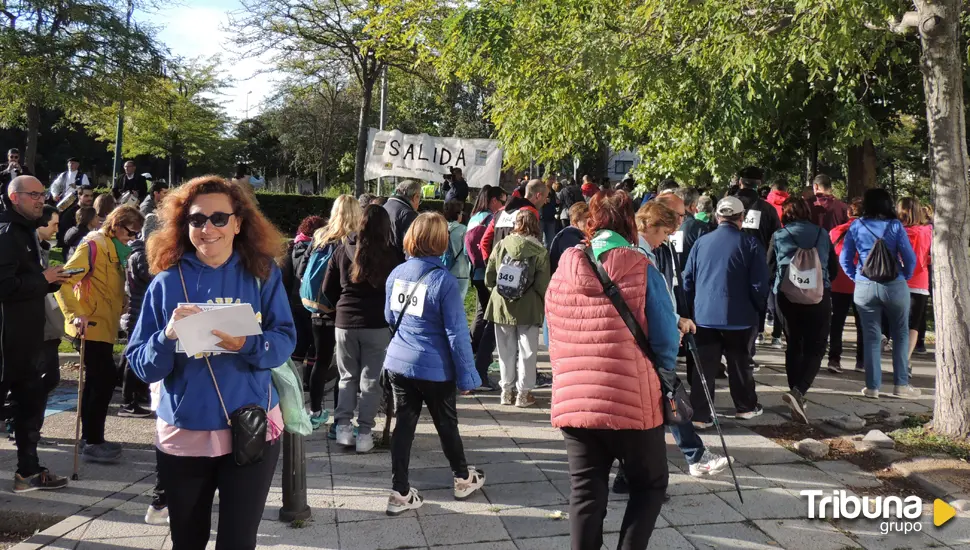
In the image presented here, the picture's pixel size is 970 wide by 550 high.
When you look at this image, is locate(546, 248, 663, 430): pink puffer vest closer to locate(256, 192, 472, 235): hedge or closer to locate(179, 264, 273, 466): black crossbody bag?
locate(179, 264, 273, 466): black crossbody bag

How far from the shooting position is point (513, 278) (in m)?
6.55

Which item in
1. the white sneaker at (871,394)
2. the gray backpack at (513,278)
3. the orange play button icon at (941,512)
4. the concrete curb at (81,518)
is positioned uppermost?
the gray backpack at (513,278)

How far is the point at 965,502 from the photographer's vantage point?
4.67 m

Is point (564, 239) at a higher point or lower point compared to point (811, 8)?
lower

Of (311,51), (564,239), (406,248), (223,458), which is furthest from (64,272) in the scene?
(311,51)

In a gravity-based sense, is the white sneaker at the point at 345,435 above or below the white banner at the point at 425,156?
below

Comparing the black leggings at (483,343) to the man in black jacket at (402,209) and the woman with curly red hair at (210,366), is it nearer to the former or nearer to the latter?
the man in black jacket at (402,209)

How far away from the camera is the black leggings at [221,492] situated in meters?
2.74

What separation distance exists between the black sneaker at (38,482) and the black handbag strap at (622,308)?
3.74 meters

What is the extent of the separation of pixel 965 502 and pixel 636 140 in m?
8.75

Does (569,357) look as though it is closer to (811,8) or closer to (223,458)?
(223,458)

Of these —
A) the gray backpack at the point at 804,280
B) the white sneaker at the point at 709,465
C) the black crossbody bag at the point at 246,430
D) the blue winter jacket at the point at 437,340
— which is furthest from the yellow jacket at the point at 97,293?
the gray backpack at the point at 804,280

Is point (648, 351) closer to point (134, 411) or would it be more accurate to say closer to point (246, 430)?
point (246, 430)

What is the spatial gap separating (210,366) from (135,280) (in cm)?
319
